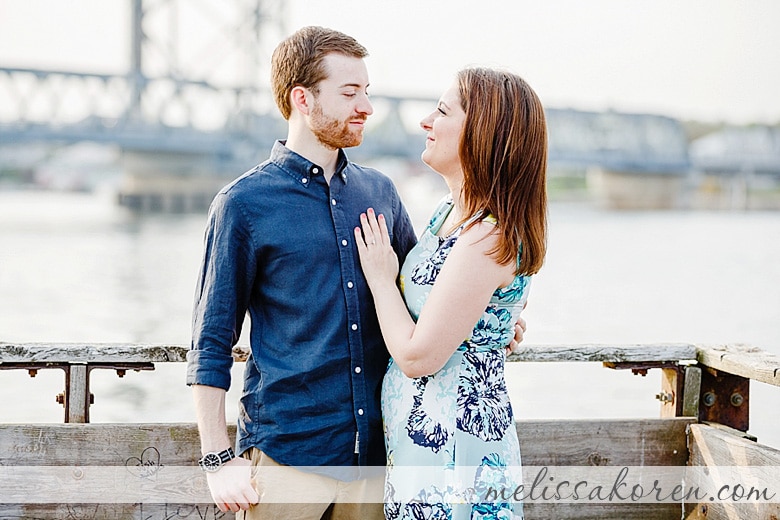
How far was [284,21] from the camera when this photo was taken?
4100cm

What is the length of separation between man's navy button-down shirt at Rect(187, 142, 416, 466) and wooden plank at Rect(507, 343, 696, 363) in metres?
0.60

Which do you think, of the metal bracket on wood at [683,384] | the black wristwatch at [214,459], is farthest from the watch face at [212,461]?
the metal bracket on wood at [683,384]

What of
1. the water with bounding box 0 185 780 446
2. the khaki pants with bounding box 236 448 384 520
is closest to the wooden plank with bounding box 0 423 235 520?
the khaki pants with bounding box 236 448 384 520

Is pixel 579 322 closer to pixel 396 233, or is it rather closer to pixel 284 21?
pixel 396 233

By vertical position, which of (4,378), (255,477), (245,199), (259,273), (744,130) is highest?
(744,130)

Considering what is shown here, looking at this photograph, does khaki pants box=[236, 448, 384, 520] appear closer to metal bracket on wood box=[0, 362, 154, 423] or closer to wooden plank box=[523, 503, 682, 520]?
metal bracket on wood box=[0, 362, 154, 423]

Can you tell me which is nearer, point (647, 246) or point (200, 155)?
point (647, 246)

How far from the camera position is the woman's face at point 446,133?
1.97m

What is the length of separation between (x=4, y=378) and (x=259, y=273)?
297 inches

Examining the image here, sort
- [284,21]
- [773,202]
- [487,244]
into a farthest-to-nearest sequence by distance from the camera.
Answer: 1. [773,202]
2. [284,21]
3. [487,244]

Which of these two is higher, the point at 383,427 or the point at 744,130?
the point at 744,130

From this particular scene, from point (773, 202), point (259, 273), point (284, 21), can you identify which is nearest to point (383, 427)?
point (259, 273)

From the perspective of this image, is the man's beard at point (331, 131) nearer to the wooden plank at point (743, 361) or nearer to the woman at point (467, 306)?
the woman at point (467, 306)

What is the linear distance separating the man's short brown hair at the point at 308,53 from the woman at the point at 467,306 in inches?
9.1
